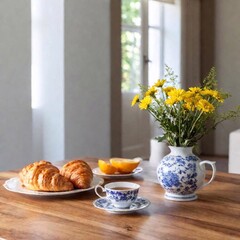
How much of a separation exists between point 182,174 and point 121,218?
26 cm

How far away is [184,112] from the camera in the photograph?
1261mm

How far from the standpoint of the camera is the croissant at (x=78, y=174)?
133 cm

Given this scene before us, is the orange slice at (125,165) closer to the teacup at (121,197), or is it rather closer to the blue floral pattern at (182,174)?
the blue floral pattern at (182,174)

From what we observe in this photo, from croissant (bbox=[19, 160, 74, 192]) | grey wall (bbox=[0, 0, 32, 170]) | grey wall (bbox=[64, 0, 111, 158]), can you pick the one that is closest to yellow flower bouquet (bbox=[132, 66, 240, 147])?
croissant (bbox=[19, 160, 74, 192])

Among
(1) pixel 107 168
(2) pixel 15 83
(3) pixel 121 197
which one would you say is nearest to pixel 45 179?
(3) pixel 121 197

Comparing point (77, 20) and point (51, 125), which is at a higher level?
point (77, 20)

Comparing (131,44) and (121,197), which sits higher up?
(131,44)

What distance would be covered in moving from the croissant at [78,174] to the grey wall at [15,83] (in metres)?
2.10

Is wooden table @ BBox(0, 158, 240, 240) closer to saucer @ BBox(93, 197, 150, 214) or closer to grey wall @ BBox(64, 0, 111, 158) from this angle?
saucer @ BBox(93, 197, 150, 214)

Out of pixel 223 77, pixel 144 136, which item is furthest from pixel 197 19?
pixel 144 136

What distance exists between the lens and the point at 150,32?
5727 mm

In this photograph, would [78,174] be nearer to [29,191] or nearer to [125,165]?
[29,191]

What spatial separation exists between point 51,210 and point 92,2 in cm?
310

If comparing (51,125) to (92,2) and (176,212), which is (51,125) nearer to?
(92,2)
